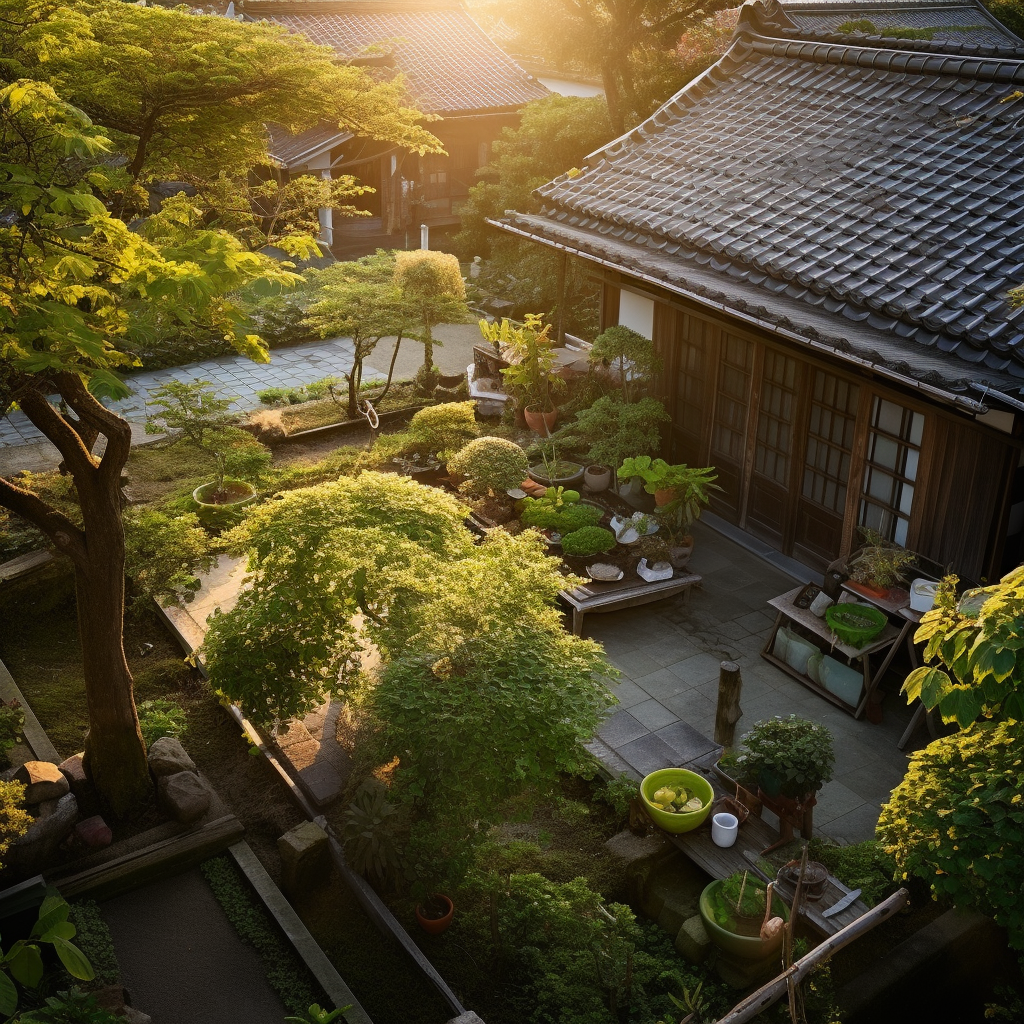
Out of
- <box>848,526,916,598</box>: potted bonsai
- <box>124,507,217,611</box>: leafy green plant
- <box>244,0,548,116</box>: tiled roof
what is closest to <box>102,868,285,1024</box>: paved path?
Answer: <box>124,507,217,611</box>: leafy green plant

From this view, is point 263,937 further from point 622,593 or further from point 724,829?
point 622,593

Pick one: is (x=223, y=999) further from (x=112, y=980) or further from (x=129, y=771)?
(x=129, y=771)

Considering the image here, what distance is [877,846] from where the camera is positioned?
25.5 feet

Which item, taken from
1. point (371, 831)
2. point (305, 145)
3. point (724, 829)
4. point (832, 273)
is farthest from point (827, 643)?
point (305, 145)

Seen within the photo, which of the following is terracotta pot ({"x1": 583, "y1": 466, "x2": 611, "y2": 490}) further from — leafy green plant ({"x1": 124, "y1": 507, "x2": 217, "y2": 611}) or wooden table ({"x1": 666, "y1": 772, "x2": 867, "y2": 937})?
wooden table ({"x1": 666, "y1": 772, "x2": 867, "y2": 937})

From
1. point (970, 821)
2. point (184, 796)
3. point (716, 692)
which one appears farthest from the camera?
point (716, 692)

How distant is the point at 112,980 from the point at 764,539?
8.48 m

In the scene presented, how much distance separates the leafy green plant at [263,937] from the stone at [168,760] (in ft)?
2.85

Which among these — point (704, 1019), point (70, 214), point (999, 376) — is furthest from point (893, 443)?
point (70, 214)

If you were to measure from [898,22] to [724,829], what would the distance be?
1799cm

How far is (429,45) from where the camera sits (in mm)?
29734

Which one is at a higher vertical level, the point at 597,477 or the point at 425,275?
the point at 425,275

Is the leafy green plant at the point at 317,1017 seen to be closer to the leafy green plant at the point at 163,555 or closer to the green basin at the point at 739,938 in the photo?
the green basin at the point at 739,938

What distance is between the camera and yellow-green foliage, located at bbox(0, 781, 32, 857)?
691 cm
